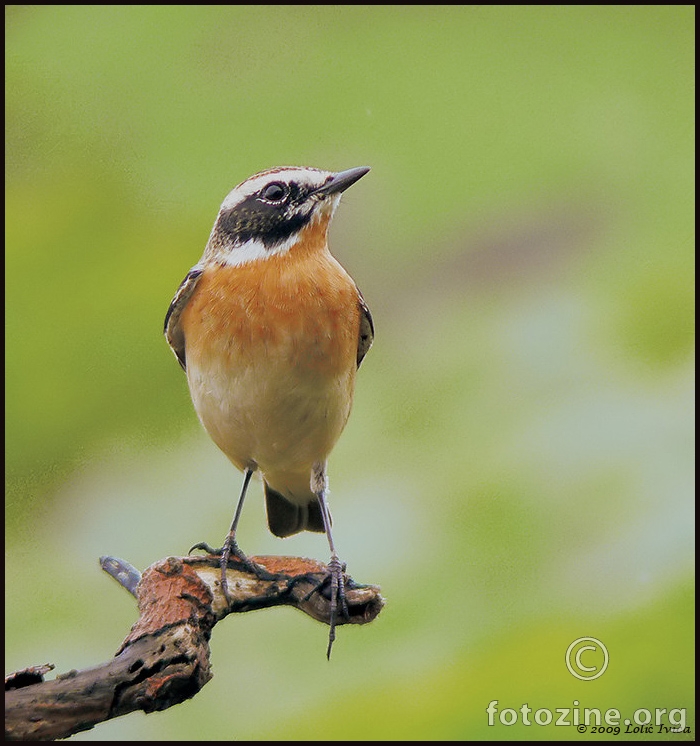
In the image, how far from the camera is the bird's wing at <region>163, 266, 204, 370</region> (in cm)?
476

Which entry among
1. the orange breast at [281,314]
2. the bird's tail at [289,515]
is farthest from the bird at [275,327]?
the bird's tail at [289,515]

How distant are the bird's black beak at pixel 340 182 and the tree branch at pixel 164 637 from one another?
Result: 1.58 m

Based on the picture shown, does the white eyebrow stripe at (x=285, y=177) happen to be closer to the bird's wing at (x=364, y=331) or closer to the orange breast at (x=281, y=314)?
the orange breast at (x=281, y=314)

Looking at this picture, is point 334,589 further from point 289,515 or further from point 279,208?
point 279,208

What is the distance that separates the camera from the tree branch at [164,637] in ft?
11.7

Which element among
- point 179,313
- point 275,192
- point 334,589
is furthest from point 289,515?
point 275,192

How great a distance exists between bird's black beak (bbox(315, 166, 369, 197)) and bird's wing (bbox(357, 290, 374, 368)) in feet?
1.60

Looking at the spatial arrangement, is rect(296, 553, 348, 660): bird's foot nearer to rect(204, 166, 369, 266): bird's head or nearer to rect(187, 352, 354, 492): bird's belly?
rect(187, 352, 354, 492): bird's belly

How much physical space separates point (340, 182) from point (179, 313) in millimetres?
963

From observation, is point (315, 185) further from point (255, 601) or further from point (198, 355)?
point (255, 601)

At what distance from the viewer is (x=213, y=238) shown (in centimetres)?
491

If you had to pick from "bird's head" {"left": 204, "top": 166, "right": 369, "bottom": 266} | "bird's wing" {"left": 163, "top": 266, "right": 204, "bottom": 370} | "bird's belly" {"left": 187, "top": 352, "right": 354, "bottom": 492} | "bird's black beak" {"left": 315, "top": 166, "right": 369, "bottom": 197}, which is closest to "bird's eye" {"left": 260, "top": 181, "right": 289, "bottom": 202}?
"bird's head" {"left": 204, "top": 166, "right": 369, "bottom": 266}

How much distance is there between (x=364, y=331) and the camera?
16.1 ft

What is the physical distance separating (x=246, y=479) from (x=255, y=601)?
0.86 metres
